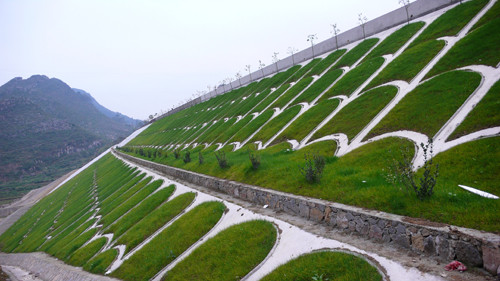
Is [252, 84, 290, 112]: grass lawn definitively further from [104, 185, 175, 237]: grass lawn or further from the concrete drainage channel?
the concrete drainage channel

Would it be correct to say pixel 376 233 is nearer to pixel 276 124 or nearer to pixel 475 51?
pixel 475 51

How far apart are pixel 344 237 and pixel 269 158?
42.3 feet

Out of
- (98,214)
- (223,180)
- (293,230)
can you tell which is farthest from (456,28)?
(98,214)

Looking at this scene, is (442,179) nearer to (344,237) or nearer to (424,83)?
(344,237)

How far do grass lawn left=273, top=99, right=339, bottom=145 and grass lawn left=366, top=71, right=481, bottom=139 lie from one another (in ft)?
25.7

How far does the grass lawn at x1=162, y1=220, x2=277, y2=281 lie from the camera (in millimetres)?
10219

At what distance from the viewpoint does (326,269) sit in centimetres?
794

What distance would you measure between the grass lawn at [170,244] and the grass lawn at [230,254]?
4.86ft

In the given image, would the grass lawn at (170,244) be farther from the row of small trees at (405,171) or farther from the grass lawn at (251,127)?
the grass lawn at (251,127)

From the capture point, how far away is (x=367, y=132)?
66.5 ft

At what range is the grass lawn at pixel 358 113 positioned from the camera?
872 inches

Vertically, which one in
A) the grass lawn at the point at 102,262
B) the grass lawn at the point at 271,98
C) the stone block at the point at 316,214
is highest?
the grass lawn at the point at 271,98

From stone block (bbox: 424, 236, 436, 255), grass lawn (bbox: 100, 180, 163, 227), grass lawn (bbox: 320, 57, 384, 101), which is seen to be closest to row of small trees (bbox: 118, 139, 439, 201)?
stone block (bbox: 424, 236, 436, 255)

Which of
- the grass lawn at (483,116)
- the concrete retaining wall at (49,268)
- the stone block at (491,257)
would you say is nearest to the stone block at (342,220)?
the stone block at (491,257)
